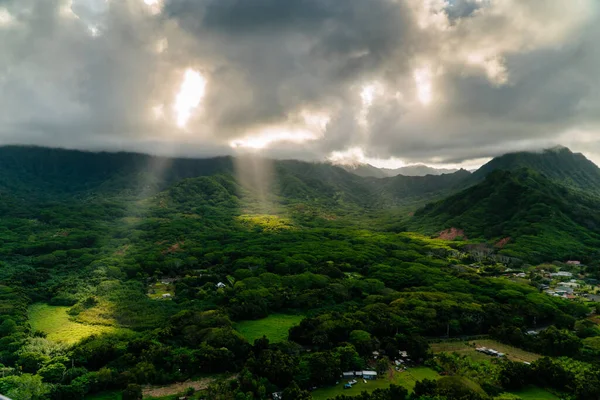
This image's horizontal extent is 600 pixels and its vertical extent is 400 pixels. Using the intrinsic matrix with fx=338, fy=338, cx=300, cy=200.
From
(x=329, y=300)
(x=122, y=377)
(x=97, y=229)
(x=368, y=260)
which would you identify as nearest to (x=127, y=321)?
(x=122, y=377)

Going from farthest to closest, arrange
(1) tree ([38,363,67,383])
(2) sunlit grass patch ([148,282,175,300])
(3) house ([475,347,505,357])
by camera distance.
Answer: (2) sunlit grass patch ([148,282,175,300]) → (3) house ([475,347,505,357]) → (1) tree ([38,363,67,383])

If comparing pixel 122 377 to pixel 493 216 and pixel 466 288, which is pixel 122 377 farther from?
pixel 493 216

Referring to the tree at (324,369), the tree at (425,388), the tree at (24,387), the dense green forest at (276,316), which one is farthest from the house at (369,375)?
the tree at (24,387)

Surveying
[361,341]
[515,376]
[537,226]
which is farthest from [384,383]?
[537,226]

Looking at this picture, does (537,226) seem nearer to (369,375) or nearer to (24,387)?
(369,375)

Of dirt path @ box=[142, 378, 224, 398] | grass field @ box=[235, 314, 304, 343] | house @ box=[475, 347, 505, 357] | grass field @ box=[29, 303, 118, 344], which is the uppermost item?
Result: house @ box=[475, 347, 505, 357]

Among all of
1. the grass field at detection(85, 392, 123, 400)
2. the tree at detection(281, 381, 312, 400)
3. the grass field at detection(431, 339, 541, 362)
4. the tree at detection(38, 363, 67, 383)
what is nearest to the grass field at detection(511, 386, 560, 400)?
the grass field at detection(431, 339, 541, 362)

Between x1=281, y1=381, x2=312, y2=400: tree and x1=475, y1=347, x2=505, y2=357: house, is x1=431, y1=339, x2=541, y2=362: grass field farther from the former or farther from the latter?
x1=281, y1=381, x2=312, y2=400: tree

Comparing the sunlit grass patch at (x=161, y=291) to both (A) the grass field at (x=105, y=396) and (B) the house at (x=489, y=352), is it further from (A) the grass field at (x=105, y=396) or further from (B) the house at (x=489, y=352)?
(B) the house at (x=489, y=352)
